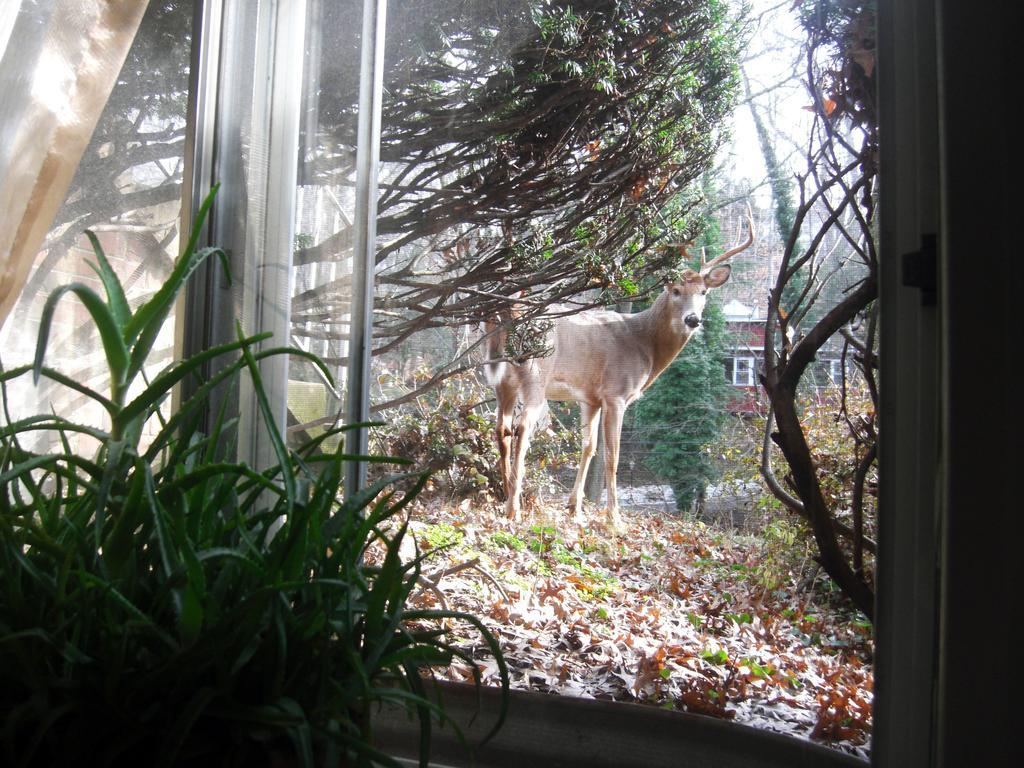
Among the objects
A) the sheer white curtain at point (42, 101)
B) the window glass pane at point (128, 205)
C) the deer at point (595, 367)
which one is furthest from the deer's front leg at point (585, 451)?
the sheer white curtain at point (42, 101)

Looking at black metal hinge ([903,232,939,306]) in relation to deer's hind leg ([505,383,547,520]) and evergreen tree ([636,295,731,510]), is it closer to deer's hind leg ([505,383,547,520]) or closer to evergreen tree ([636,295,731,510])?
evergreen tree ([636,295,731,510])

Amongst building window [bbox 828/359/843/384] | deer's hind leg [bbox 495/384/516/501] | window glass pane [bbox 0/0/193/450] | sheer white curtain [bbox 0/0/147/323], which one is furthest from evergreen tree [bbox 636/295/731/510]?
sheer white curtain [bbox 0/0/147/323]

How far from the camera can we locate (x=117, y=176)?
1168mm

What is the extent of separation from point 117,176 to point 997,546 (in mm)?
1309

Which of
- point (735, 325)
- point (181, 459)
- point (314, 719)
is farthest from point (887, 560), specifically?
point (181, 459)

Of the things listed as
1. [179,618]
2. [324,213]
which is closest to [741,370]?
[324,213]

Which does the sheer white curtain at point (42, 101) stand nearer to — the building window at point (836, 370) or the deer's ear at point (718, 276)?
the deer's ear at point (718, 276)

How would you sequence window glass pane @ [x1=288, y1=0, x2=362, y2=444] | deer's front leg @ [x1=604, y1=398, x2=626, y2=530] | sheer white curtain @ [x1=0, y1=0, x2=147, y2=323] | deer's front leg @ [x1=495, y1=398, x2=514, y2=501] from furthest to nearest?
deer's front leg @ [x1=495, y1=398, x2=514, y2=501]
deer's front leg @ [x1=604, y1=398, x2=626, y2=530]
window glass pane @ [x1=288, y1=0, x2=362, y2=444]
sheer white curtain @ [x1=0, y1=0, x2=147, y2=323]

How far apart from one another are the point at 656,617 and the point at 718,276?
1.88ft

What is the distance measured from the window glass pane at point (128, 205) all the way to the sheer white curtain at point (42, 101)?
0.48ft

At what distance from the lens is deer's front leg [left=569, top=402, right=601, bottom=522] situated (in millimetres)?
1294

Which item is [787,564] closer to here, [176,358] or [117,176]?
[176,358]

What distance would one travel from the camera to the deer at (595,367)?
1218 mm

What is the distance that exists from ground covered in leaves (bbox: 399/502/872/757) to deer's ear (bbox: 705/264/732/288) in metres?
0.40
